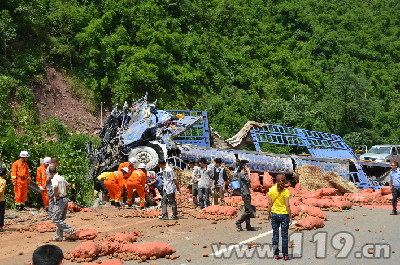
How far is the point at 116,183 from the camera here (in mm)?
14922

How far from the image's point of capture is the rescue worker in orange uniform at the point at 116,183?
14.9 m

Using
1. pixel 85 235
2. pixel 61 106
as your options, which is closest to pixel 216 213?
pixel 85 235

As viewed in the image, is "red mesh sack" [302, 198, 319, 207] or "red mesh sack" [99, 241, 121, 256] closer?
"red mesh sack" [99, 241, 121, 256]

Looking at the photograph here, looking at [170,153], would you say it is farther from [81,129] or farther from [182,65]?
[182,65]

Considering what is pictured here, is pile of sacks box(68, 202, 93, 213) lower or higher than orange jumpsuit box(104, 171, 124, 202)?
lower

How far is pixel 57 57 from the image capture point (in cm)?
3281

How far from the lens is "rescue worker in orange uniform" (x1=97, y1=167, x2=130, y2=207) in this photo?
48.8ft

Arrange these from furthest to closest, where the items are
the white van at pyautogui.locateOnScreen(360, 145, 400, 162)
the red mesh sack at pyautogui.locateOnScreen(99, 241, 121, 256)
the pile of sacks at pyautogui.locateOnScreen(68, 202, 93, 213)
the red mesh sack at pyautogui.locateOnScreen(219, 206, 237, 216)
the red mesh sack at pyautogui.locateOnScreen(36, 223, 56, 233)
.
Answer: the white van at pyautogui.locateOnScreen(360, 145, 400, 162), the pile of sacks at pyautogui.locateOnScreen(68, 202, 93, 213), the red mesh sack at pyautogui.locateOnScreen(219, 206, 237, 216), the red mesh sack at pyautogui.locateOnScreen(36, 223, 56, 233), the red mesh sack at pyautogui.locateOnScreen(99, 241, 121, 256)

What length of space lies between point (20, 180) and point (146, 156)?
5.19 m

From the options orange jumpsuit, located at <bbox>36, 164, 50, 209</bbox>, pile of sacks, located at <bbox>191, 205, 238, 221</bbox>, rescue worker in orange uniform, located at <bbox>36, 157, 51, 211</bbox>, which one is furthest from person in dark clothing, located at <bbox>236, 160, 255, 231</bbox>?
orange jumpsuit, located at <bbox>36, 164, 50, 209</bbox>

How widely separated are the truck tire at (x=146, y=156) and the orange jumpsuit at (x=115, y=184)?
299 cm

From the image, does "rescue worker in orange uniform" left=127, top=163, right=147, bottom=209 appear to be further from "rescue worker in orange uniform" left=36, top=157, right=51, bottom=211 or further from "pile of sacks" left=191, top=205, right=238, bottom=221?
"rescue worker in orange uniform" left=36, top=157, right=51, bottom=211

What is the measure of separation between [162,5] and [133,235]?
33.0 meters

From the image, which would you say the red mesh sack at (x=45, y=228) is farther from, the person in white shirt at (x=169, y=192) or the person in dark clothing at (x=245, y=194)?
the person in dark clothing at (x=245, y=194)
